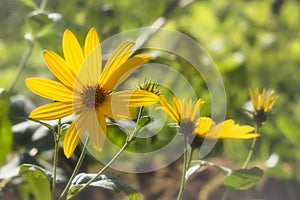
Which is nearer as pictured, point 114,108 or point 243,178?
point 114,108

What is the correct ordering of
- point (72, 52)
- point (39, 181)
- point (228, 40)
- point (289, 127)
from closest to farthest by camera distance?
point (72, 52) → point (39, 181) → point (289, 127) → point (228, 40)

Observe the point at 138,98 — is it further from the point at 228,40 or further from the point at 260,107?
the point at 228,40

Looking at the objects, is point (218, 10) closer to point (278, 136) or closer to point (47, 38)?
point (278, 136)

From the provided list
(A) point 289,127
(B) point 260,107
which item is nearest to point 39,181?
(B) point 260,107

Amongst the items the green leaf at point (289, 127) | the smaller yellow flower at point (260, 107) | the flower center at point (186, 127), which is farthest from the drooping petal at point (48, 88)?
the green leaf at point (289, 127)

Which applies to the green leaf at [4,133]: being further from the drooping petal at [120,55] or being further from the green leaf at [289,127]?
the green leaf at [289,127]
